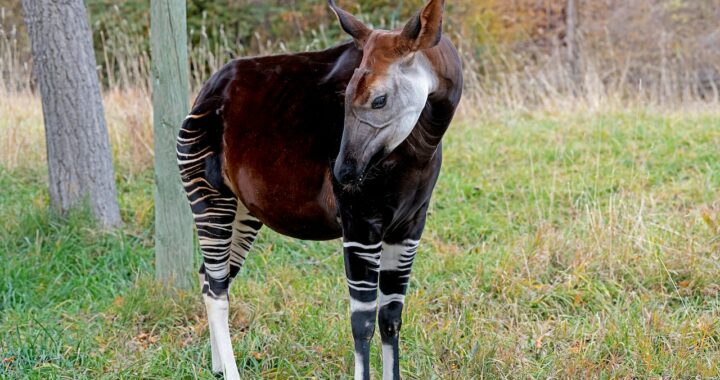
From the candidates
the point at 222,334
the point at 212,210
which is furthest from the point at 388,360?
the point at 212,210

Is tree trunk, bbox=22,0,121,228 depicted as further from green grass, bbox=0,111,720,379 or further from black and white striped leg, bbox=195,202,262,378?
black and white striped leg, bbox=195,202,262,378

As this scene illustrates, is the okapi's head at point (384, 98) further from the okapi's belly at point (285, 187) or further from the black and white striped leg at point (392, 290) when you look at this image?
the black and white striped leg at point (392, 290)

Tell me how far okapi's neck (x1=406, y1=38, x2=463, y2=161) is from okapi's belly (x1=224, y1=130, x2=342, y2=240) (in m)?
0.35

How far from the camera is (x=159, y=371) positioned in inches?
120

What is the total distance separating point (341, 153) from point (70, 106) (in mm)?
2895

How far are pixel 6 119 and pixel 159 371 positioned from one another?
413 cm

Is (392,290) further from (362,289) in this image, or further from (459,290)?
(459,290)

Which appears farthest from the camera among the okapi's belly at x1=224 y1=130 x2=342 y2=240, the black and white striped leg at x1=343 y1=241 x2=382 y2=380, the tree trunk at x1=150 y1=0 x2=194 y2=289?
the tree trunk at x1=150 y1=0 x2=194 y2=289

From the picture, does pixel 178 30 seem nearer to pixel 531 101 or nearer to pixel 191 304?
pixel 191 304

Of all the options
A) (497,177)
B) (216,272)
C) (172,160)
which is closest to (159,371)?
(216,272)

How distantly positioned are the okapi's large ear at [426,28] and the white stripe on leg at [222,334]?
1.42 metres

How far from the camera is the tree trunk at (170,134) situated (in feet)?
11.5

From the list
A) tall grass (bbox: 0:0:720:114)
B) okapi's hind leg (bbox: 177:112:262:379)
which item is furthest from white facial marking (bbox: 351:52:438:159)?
tall grass (bbox: 0:0:720:114)

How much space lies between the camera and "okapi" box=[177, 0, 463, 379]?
2.03 metres
